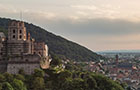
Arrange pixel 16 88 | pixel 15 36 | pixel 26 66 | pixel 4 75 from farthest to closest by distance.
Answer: pixel 15 36, pixel 26 66, pixel 4 75, pixel 16 88

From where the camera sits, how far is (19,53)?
91125 mm

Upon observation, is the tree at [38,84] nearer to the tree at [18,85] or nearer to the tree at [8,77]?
the tree at [18,85]

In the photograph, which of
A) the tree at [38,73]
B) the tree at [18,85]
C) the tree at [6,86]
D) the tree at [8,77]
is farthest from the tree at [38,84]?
the tree at [6,86]

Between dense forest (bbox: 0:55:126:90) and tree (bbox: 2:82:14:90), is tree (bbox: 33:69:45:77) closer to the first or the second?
dense forest (bbox: 0:55:126:90)

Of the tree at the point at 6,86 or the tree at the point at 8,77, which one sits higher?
the tree at the point at 8,77

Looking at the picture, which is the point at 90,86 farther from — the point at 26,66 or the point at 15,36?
the point at 15,36

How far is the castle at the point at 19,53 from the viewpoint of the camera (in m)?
87.1

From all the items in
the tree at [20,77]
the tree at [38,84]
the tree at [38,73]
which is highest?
the tree at [38,73]

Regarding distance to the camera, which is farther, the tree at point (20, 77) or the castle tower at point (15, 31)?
the castle tower at point (15, 31)

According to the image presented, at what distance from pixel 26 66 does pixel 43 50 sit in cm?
990

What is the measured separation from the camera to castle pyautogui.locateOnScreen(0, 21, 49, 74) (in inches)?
3428

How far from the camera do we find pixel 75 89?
81.1 meters

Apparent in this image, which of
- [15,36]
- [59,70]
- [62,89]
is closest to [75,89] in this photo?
[62,89]

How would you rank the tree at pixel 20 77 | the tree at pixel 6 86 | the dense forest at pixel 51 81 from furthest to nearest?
1. the tree at pixel 20 77
2. the dense forest at pixel 51 81
3. the tree at pixel 6 86
